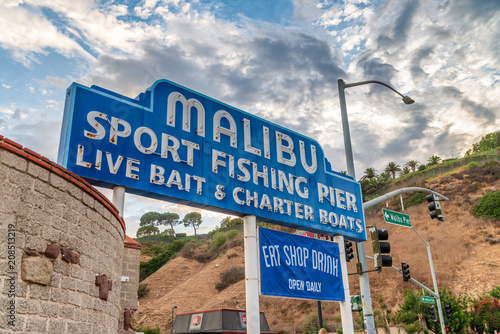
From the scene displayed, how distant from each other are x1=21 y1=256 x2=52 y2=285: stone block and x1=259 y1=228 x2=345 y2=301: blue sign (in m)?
6.65

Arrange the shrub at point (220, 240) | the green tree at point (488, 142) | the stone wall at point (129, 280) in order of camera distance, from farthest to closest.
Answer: the green tree at point (488, 142)
the shrub at point (220, 240)
the stone wall at point (129, 280)

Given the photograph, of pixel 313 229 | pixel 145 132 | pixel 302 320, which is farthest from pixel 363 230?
pixel 302 320

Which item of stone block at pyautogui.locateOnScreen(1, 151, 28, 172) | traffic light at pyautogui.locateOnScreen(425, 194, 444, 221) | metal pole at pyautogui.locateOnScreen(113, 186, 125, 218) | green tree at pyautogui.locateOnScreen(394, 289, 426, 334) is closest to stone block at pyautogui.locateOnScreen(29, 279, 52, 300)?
stone block at pyautogui.locateOnScreen(1, 151, 28, 172)

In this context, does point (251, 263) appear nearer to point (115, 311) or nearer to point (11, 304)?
point (115, 311)

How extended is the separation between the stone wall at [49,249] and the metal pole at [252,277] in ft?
14.2

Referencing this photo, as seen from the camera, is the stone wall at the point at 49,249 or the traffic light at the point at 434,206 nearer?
the stone wall at the point at 49,249

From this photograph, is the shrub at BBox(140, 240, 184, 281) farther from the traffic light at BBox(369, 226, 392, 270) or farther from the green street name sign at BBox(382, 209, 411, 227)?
the traffic light at BBox(369, 226, 392, 270)

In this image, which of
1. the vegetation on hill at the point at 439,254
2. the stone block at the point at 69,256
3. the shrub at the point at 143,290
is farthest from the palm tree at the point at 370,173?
the stone block at the point at 69,256

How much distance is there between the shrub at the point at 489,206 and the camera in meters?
57.1

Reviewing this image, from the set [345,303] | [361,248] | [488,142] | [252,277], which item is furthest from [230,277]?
[488,142]

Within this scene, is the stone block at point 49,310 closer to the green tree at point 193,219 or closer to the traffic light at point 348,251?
the traffic light at point 348,251

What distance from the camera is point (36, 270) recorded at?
5336mm

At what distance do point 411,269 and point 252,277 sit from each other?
46260 millimetres

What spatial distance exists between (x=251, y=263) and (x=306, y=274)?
7.65 ft
